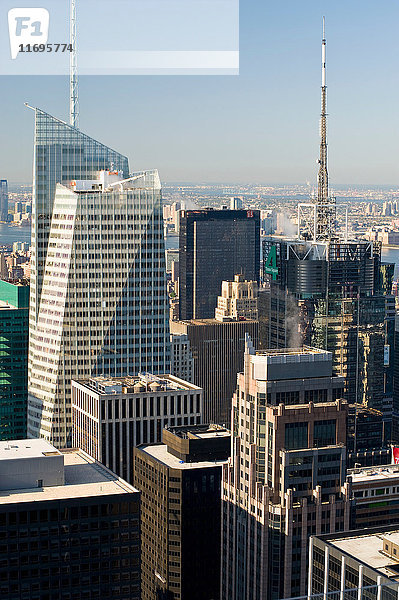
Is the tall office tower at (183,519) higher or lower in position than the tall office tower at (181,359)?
lower

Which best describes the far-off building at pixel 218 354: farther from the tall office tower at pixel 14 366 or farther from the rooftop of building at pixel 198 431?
the rooftop of building at pixel 198 431

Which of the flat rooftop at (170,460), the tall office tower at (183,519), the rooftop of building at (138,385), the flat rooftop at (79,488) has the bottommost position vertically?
the tall office tower at (183,519)

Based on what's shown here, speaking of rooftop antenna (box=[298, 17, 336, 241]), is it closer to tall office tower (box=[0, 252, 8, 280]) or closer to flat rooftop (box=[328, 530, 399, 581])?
tall office tower (box=[0, 252, 8, 280])

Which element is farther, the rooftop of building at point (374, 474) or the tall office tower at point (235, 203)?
the tall office tower at point (235, 203)

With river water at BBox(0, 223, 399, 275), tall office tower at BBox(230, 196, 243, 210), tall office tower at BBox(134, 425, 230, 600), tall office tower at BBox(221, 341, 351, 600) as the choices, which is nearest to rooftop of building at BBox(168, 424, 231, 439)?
tall office tower at BBox(134, 425, 230, 600)

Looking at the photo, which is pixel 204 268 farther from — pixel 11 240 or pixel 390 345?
pixel 390 345

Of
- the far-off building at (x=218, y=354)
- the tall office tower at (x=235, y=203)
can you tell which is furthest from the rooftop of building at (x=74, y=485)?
the tall office tower at (x=235, y=203)
